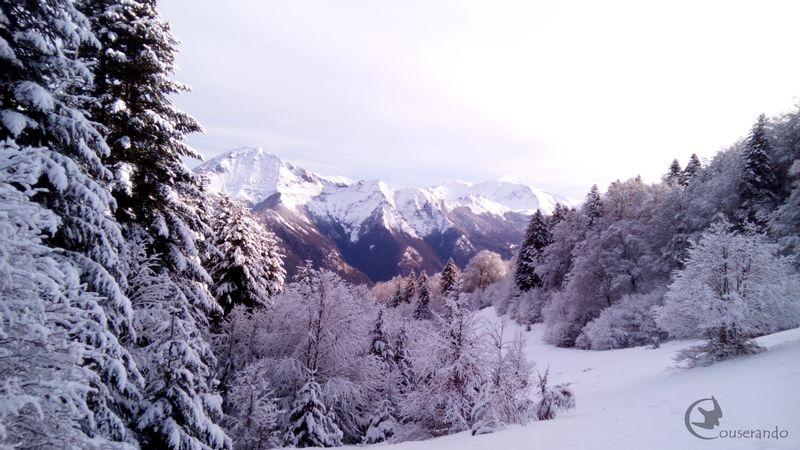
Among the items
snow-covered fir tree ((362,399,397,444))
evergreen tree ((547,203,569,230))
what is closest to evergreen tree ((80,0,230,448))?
snow-covered fir tree ((362,399,397,444))

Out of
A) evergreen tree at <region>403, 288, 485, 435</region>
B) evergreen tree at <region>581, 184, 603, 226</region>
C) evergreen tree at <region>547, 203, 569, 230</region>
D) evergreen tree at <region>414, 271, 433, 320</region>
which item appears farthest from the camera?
evergreen tree at <region>414, 271, 433, 320</region>

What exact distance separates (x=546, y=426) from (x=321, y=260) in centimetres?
19153

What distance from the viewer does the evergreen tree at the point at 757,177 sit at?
24266 millimetres

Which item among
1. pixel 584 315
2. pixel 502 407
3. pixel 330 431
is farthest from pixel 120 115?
pixel 584 315

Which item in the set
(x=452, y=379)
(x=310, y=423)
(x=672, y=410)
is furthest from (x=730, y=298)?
(x=310, y=423)

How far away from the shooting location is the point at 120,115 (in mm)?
9625

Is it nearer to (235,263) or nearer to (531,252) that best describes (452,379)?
(235,263)

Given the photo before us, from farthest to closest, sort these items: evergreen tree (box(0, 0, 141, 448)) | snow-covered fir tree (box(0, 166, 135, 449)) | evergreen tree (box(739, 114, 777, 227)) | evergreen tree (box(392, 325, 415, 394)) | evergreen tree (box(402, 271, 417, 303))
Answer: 1. evergreen tree (box(402, 271, 417, 303))
2. evergreen tree (box(739, 114, 777, 227))
3. evergreen tree (box(392, 325, 415, 394))
4. evergreen tree (box(0, 0, 141, 448))
5. snow-covered fir tree (box(0, 166, 135, 449))

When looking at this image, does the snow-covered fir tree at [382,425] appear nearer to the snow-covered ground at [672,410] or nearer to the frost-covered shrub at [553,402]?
the snow-covered ground at [672,410]

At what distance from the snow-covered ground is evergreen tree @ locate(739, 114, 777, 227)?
44.8ft

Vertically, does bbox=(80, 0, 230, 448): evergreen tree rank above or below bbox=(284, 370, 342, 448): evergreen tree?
above

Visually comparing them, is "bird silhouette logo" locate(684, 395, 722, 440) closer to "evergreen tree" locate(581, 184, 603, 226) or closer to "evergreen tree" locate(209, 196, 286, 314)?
"evergreen tree" locate(209, 196, 286, 314)

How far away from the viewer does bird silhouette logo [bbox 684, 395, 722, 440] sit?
7.73 m

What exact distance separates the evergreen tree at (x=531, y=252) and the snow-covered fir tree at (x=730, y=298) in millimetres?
33112
